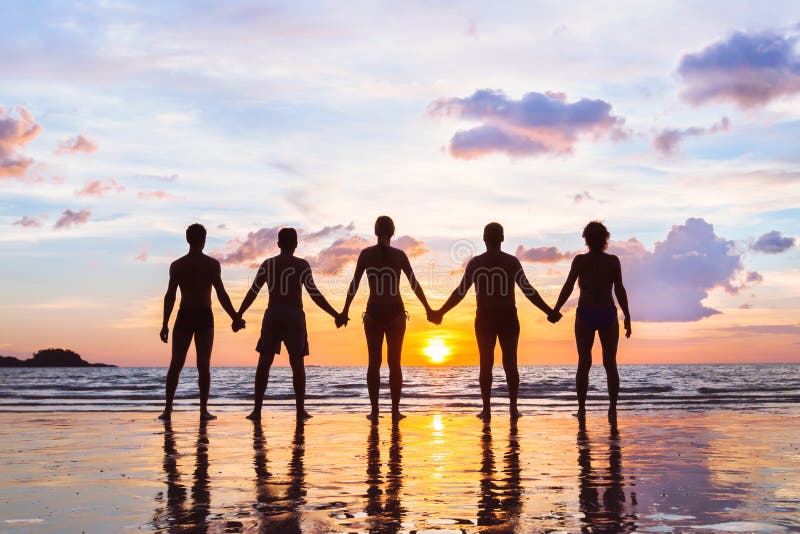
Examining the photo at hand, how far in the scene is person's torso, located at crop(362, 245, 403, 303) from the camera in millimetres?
10875

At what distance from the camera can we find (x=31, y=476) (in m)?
6.04

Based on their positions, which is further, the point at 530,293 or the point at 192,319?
the point at 530,293

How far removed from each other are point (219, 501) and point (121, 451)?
3222mm

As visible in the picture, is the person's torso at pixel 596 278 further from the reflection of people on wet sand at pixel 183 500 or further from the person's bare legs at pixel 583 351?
the reflection of people on wet sand at pixel 183 500

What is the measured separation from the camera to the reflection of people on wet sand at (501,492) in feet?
14.0

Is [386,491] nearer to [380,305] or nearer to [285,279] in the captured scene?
[380,305]

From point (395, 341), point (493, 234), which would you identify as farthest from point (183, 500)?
point (493, 234)

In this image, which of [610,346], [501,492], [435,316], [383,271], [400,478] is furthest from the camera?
[435,316]

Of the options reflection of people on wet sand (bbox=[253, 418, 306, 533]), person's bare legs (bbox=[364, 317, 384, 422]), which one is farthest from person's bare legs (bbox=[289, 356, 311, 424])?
reflection of people on wet sand (bbox=[253, 418, 306, 533])

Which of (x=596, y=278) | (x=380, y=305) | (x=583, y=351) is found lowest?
(x=583, y=351)

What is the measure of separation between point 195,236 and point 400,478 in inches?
255

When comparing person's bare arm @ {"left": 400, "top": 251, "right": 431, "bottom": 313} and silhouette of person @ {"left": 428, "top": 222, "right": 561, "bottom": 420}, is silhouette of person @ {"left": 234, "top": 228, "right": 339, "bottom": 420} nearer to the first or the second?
person's bare arm @ {"left": 400, "top": 251, "right": 431, "bottom": 313}

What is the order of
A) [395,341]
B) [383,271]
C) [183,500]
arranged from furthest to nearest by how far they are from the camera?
[383,271] < [395,341] < [183,500]

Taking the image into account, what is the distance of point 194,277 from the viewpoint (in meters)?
11.1
